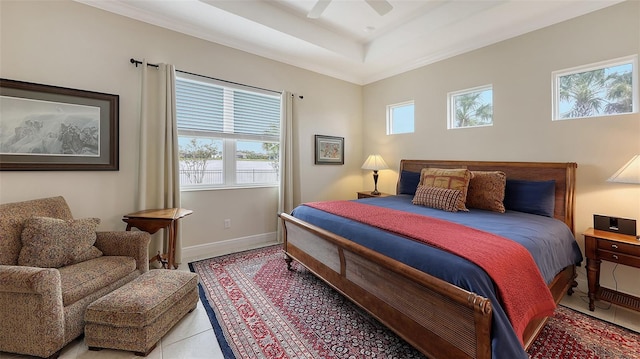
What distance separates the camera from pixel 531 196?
8.67 ft

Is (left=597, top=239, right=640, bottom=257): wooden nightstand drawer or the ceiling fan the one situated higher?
the ceiling fan

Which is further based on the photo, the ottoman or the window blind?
the window blind

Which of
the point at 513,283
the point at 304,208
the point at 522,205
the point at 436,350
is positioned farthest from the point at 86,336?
the point at 522,205

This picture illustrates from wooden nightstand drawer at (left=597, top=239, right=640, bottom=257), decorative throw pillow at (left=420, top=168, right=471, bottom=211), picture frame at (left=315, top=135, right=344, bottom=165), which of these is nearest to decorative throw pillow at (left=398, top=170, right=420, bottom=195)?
decorative throw pillow at (left=420, top=168, right=471, bottom=211)

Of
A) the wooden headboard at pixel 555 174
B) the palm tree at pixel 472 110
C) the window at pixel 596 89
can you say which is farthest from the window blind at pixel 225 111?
the window at pixel 596 89

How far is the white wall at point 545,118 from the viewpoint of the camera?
7.86 feet

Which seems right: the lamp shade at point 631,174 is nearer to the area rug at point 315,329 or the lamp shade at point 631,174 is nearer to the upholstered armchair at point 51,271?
the area rug at point 315,329

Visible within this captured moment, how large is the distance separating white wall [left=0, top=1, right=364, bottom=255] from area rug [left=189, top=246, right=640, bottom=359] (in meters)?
1.17

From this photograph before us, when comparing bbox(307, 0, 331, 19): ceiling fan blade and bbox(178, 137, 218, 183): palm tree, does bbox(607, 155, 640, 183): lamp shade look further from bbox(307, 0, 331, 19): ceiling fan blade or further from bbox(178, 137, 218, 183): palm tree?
bbox(178, 137, 218, 183): palm tree

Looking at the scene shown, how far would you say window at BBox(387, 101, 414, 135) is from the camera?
4.35 metres

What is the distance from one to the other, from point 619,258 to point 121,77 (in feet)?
16.1

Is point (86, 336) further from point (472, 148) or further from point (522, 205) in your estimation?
point (472, 148)

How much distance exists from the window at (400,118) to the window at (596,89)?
184 cm

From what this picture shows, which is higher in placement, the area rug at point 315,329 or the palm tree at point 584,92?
the palm tree at point 584,92
